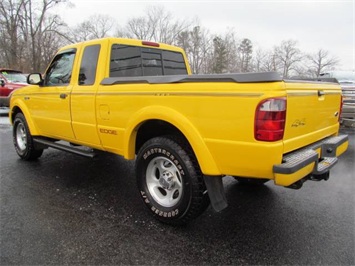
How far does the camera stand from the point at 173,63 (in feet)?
16.4

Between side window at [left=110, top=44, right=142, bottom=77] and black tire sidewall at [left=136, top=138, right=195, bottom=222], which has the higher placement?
side window at [left=110, top=44, right=142, bottom=77]

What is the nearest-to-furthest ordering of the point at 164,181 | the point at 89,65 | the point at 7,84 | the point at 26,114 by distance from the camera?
the point at 164,181
the point at 89,65
the point at 26,114
the point at 7,84

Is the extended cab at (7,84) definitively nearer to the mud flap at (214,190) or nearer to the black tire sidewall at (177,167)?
the black tire sidewall at (177,167)

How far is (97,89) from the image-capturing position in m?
3.82

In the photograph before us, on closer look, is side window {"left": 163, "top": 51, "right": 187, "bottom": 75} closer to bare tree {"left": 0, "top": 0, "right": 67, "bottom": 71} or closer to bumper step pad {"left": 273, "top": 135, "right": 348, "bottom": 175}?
bumper step pad {"left": 273, "top": 135, "right": 348, "bottom": 175}

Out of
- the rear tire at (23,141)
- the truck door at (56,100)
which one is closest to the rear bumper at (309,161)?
the truck door at (56,100)

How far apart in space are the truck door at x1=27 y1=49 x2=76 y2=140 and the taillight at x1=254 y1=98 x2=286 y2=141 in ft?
9.12

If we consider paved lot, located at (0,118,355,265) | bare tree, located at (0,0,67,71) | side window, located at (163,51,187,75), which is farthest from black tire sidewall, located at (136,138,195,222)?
bare tree, located at (0,0,67,71)

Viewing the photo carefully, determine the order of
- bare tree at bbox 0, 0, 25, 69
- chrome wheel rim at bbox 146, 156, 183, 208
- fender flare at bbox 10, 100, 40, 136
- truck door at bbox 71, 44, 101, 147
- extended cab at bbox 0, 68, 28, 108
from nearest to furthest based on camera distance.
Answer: chrome wheel rim at bbox 146, 156, 183, 208 → truck door at bbox 71, 44, 101, 147 → fender flare at bbox 10, 100, 40, 136 → extended cab at bbox 0, 68, 28, 108 → bare tree at bbox 0, 0, 25, 69

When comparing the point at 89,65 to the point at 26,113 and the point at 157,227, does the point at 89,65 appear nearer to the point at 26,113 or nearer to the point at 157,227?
the point at 26,113

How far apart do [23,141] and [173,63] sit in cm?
314

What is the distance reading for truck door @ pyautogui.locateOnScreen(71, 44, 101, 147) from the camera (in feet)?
12.9

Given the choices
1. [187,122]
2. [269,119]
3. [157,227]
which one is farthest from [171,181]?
[269,119]

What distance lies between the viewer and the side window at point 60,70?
4518 millimetres
